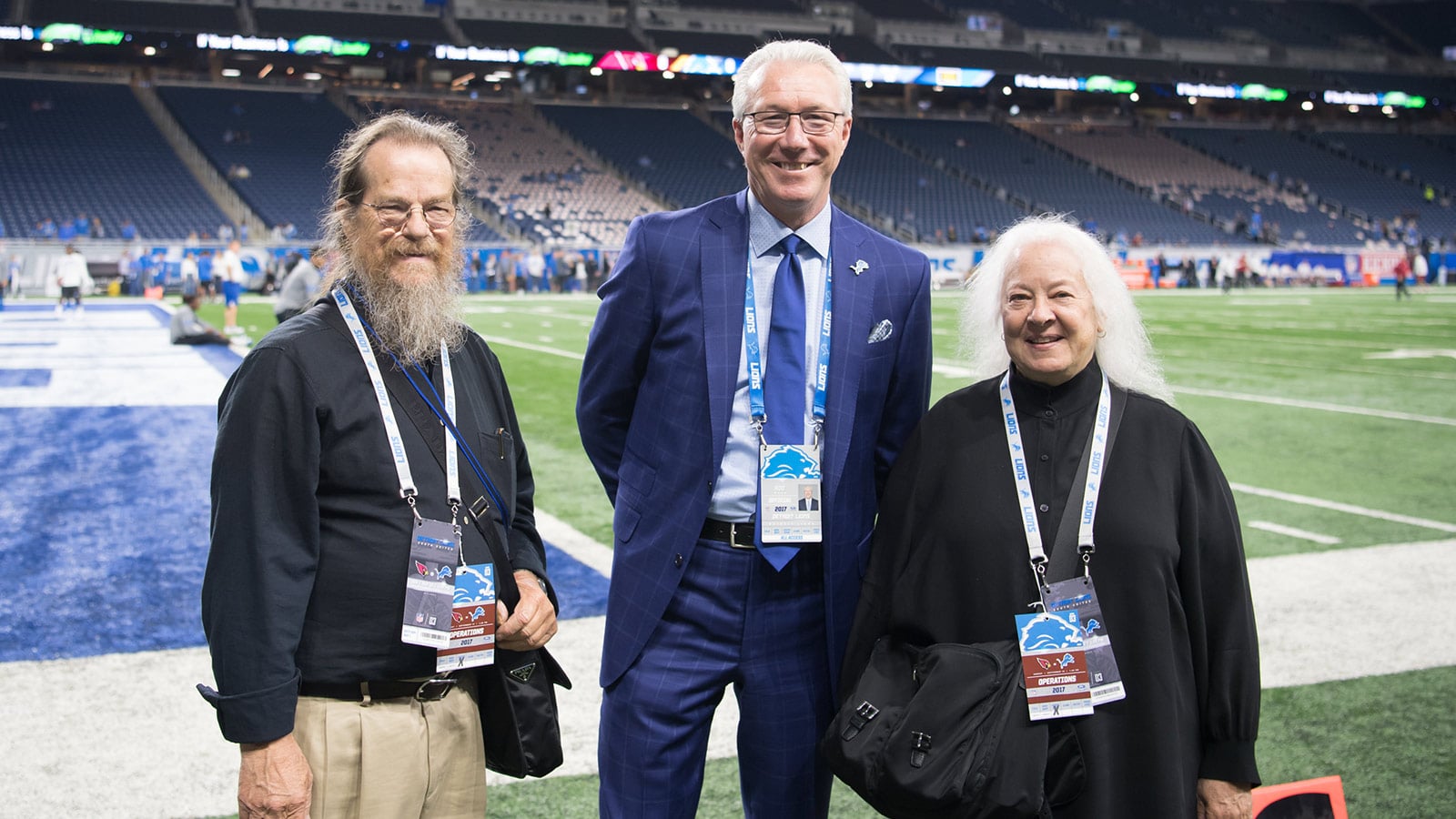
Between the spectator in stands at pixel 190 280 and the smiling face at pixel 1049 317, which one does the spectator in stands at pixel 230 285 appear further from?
the smiling face at pixel 1049 317

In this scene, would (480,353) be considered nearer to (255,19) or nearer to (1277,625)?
(1277,625)

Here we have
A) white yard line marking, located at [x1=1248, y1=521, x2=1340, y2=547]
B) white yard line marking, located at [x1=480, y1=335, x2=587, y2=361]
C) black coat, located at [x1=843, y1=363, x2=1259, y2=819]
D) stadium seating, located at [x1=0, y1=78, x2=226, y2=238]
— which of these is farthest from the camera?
stadium seating, located at [x1=0, y1=78, x2=226, y2=238]

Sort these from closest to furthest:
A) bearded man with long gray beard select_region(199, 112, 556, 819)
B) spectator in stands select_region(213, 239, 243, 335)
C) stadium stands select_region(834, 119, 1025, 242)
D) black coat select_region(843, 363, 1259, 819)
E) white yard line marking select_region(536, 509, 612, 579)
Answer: bearded man with long gray beard select_region(199, 112, 556, 819) → black coat select_region(843, 363, 1259, 819) → white yard line marking select_region(536, 509, 612, 579) → spectator in stands select_region(213, 239, 243, 335) → stadium stands select_region(834, 119, 1025, 242)

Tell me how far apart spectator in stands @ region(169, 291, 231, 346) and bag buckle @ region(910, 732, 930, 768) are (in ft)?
56.1

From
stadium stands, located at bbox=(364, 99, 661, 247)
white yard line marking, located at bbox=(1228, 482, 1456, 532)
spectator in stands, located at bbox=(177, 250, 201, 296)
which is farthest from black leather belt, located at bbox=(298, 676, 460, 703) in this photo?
stadium stands, located at bbox=(364, 99, 661, 247)

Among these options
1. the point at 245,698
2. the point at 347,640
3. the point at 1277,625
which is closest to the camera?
the point at 245,698

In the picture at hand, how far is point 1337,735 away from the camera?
13.5 ft

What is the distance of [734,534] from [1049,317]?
2.53 feet

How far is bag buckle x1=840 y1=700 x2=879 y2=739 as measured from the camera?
226 cm

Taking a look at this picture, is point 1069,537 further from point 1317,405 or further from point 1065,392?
point 1317,405

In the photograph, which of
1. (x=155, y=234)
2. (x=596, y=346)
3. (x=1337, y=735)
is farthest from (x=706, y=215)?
(x=155, y=234)

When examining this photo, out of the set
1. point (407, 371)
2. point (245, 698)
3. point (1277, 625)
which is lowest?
point (1277, 625)

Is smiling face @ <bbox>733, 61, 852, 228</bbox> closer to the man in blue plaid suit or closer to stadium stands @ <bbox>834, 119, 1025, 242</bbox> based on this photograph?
the man in blue plaid suit

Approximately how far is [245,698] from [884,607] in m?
1.20
